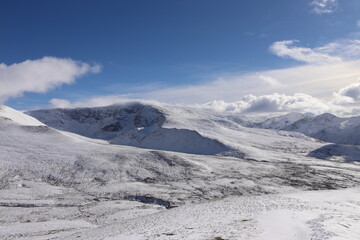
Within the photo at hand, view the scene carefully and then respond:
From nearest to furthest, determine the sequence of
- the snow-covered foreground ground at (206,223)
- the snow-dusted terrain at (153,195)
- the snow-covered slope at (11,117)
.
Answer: the snow-covered foreground ground at (206,223)
the snow-dusted terrain at (153,195)
the snow-covered slope at (11,117)

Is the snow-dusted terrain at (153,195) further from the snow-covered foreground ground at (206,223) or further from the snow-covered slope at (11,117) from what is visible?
the snow-covered slope at (11,117)

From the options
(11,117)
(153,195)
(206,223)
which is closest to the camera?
(206,223)

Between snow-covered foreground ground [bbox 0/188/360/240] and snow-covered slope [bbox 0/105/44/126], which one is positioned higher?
snow-covered slope [bbox 0/105/44/126]

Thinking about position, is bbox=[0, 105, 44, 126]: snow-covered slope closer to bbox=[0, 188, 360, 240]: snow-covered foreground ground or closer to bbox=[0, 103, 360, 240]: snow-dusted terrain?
bbox=[0, 103, 360, 240]: snow-dusted terrain

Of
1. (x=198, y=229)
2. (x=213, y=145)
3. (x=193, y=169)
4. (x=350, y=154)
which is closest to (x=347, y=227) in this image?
(x=198, y=229)

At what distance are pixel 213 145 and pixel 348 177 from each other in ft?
202

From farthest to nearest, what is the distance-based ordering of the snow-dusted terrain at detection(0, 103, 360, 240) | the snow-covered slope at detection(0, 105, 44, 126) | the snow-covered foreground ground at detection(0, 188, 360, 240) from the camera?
the snow-covered slope at detection(0, 105, 44, 126) < the snow-dusted terrain at detection(0, 103, 360, 240) < the snow-covered foreground ground at detection(0, 188, 360, 240)

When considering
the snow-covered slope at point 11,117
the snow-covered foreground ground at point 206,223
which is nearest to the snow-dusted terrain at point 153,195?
the snow-covered foreground ground at point 206,223

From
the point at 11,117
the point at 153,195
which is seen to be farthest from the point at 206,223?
the point at 11,117

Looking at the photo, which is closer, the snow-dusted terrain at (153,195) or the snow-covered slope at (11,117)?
the snow-dusted terrain at (153,195)

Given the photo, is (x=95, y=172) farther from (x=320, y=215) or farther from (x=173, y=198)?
(x=320, y=215)

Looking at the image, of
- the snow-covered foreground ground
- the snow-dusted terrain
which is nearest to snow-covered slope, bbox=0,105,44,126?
the snow-dusted terrain

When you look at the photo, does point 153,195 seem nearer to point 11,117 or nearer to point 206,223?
point 206,223

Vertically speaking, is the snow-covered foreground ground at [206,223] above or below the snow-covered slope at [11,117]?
below
